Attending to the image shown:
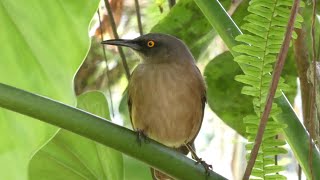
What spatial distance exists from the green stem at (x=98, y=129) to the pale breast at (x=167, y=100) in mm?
743

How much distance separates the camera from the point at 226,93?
7.04ft

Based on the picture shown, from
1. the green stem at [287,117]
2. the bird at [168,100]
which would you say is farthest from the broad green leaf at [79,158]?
the green stem at [287,117]

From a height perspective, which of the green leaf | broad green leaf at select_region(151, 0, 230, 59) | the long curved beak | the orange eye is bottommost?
the green leaf

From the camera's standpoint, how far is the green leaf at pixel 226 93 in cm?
211

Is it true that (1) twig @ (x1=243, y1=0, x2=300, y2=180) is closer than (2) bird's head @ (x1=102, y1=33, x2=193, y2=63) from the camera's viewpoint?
Yes

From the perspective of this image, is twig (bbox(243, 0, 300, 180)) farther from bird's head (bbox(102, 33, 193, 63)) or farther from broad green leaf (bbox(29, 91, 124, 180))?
bird's head (bbox(102, 33, 193, 63))

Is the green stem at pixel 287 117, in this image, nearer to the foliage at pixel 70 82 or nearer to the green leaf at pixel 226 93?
the foliage at pixel 70 82

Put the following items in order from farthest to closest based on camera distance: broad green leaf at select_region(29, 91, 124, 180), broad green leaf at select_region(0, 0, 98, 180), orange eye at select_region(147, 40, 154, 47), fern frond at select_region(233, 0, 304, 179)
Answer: orange eye at select_region(147, 40, 154, 47) < broad green leaf at select_region(29, 91, 124, 180) < fern frond at select_region(233, 0, 304, 179) < broad green leaf at select_region(0, 0, 98, 180)

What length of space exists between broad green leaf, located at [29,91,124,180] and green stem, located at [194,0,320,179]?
0.40 metres

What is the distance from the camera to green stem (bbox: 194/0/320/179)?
55.9 inches

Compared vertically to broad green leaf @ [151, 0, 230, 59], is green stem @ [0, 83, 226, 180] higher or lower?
lower

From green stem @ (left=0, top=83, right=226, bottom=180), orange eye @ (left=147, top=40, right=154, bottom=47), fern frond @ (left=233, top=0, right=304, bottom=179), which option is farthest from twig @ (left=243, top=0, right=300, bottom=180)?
orange eye @ (left=147, top=40, right=154, bottom=47)

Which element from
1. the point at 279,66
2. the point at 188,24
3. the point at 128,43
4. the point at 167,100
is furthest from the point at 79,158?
the point at 279,66

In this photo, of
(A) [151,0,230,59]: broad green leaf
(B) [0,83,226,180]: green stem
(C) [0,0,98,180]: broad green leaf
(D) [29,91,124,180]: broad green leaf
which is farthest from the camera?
(A) [151,0,230,59]: broad green leaf
